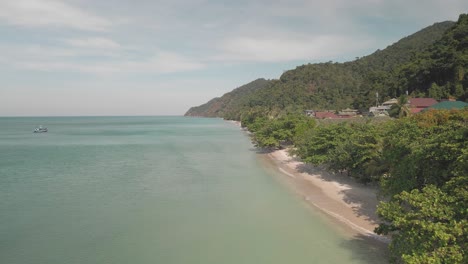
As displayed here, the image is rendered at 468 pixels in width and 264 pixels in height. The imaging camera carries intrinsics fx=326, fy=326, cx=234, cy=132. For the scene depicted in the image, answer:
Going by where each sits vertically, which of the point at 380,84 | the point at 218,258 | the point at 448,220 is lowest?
the point at 218,258

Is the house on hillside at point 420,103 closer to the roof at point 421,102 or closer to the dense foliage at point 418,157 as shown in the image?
the roof at point 421,102

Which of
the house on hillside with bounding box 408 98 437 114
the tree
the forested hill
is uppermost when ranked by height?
the forested hill

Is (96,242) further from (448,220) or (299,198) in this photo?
(448,220)

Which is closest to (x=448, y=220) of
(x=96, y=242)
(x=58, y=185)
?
(x=96, y=242)

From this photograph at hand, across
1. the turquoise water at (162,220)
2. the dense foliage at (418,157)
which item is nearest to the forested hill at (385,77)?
the dense foliage at (418,157)

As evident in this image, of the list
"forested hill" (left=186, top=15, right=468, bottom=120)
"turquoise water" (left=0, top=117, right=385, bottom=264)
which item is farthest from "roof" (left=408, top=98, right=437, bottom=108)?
"turquoise water" (left=0, top=117, right=385, bottom=264)

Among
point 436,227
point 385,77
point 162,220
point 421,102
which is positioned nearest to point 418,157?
point 436,227

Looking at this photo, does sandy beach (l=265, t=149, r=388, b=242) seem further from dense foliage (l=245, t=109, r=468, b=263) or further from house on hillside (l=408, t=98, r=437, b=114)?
house on hillside (l=408, t=98, r=437, b=114)
